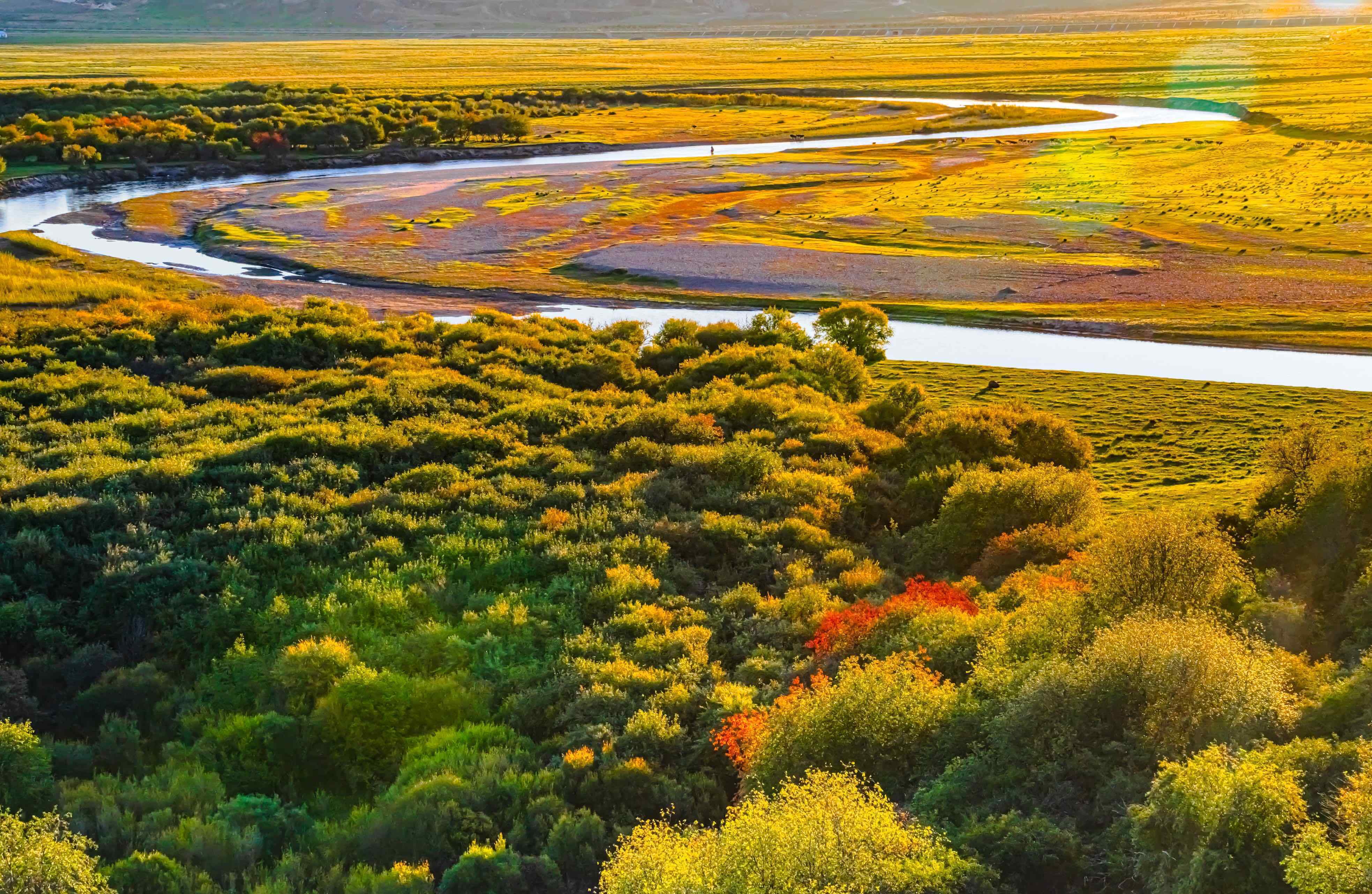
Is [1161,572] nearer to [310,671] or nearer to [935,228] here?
[310,671]

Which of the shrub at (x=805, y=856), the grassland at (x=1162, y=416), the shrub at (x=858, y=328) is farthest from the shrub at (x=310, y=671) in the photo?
the shrub at (x=858, y=328)

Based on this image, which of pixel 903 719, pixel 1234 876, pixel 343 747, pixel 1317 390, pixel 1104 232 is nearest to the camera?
pixel 1234 876

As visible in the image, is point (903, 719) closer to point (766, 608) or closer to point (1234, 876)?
point (1234, 876)

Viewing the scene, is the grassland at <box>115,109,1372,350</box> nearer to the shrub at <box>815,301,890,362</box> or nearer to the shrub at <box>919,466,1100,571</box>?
the shrub at <box>815,301,890,362</box>

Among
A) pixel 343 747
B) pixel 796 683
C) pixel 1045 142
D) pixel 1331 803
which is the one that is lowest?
pixel 343 747

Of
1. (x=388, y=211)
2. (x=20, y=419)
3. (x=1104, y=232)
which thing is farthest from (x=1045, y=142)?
(x=20, y=419)

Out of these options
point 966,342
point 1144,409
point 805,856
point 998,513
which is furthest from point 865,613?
point 966,342

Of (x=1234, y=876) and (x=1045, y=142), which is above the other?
(x=1045, y=142)

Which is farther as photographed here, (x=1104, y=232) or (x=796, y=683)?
(x=1104, y=232)
